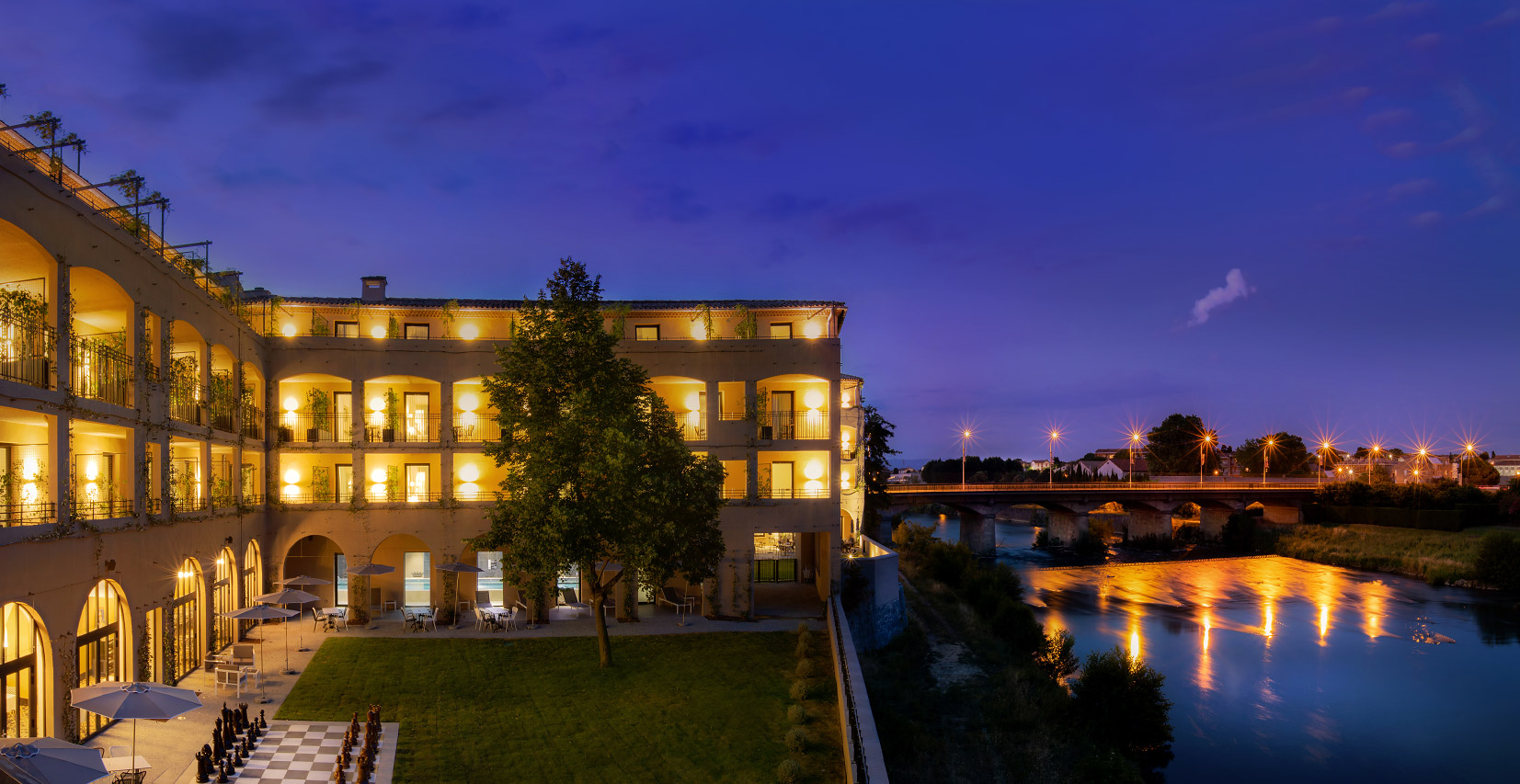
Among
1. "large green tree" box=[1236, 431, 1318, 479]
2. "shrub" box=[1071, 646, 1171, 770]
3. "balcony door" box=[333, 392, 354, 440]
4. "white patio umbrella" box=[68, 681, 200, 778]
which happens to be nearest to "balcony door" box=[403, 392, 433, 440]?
"balcony door" box=[333, 392, 354, 440]

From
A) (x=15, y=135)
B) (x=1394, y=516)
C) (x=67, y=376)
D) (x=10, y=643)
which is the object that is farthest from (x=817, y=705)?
(x=1394, y=516)

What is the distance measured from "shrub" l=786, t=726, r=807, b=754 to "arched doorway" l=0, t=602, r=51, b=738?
13.9 m

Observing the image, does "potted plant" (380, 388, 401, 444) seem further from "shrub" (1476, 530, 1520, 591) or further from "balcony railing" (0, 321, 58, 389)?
"shrub" (1476, 530, 1520, 591)

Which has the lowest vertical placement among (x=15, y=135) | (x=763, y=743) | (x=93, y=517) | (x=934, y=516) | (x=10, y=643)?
(x=934, y=516)

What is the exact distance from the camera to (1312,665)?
118 feet

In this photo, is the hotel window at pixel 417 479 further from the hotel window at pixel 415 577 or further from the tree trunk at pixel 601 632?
the tree trunk at pixel 601 632

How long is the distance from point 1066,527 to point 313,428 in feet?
214

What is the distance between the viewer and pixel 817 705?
1897 centimetres

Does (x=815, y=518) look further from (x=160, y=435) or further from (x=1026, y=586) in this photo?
(x=1026, y=586)

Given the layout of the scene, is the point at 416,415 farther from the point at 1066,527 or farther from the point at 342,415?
the point at 1066,527

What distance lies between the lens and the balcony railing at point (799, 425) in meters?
28.7

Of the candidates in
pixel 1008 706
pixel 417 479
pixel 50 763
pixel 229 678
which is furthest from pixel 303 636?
pixel 1008 706

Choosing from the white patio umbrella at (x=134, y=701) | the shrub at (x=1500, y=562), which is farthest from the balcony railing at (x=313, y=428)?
the shrub at (x=1500, y=562)

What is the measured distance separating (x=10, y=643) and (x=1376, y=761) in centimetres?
3671
